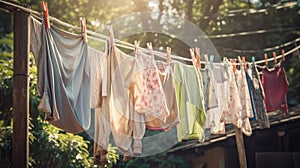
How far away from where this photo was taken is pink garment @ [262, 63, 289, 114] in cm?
707

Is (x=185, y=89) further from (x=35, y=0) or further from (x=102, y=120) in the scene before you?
(x=35, y=0)

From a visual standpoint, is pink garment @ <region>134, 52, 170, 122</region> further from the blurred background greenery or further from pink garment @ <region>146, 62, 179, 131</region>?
the blurred background greenery

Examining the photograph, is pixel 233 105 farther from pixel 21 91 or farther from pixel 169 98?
pixel 21 91

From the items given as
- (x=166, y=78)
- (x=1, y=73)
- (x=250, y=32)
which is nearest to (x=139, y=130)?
(x=166, y=78)

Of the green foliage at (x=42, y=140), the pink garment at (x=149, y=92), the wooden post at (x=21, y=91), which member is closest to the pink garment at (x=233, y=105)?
the pink garment at (x=149, y=92)

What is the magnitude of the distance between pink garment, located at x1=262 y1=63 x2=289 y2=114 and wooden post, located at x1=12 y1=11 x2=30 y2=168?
13.6 ft

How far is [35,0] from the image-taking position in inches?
451

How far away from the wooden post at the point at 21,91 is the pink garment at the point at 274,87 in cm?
415

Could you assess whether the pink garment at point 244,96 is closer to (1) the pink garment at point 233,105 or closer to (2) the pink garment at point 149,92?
(1) the pink garment at point 233,105

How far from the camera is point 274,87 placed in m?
7.08

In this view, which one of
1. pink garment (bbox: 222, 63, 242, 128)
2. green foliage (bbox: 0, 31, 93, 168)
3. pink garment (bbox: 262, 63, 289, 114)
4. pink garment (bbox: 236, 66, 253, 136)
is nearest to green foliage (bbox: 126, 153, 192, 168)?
pink garment (bbox: 262, 63, 289, 114)

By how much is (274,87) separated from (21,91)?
4.31 m

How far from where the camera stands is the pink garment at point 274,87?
278 inches

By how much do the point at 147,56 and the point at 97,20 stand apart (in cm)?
791
